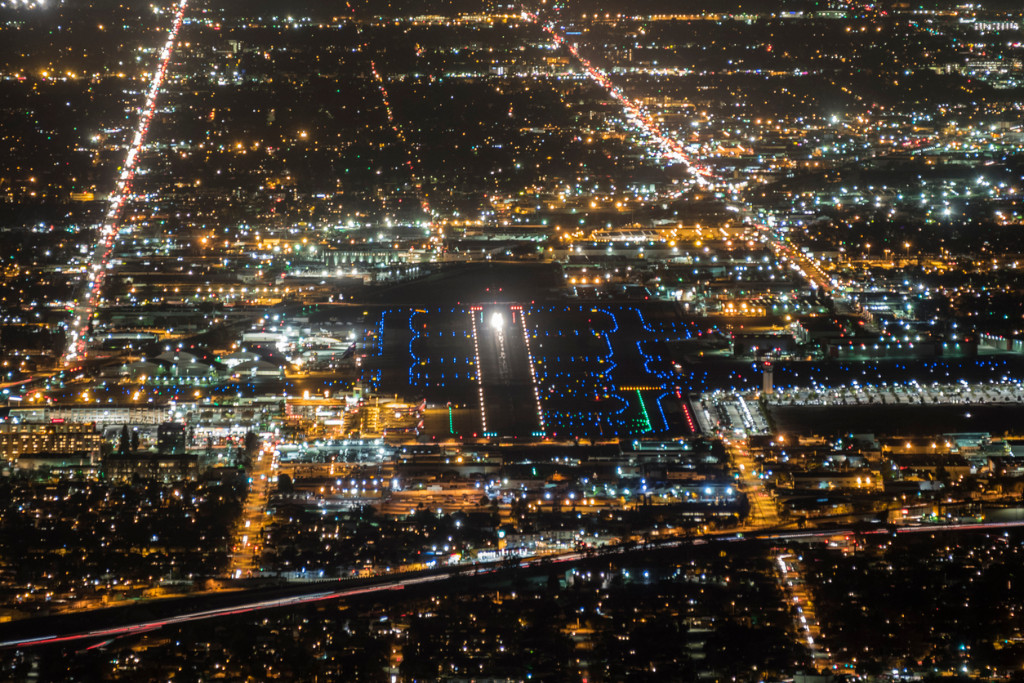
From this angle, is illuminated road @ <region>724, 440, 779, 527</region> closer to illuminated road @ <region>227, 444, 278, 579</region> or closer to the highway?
the highway

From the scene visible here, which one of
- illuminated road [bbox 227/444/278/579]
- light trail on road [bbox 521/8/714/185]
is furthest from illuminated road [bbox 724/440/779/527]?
light trail on road [bbox 521/8/714/185]

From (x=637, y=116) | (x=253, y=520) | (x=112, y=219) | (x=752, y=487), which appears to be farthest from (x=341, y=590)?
(x=637, y=116)

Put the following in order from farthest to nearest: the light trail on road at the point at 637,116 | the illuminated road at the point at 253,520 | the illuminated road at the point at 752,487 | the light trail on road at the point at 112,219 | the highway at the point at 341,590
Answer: the light trail on road at the point at 637,116
the light trail on road at the point at 112,219
the illuminated road at the point at 752,487
the illuminated road at the point at 253,520
the highway at the point at 341,590

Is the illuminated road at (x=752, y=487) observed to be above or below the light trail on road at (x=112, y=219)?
below

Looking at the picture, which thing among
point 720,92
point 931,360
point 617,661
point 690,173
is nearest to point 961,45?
point 720,92

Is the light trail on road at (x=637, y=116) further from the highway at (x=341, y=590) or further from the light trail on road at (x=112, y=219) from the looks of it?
the highway at (x=341, y=590)

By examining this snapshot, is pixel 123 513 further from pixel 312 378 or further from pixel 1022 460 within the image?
pixel 1022 460

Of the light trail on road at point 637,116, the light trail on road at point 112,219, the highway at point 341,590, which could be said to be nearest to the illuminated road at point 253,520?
the highway at point 341,590

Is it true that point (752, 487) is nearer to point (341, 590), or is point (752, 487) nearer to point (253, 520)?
point (341, 590)
